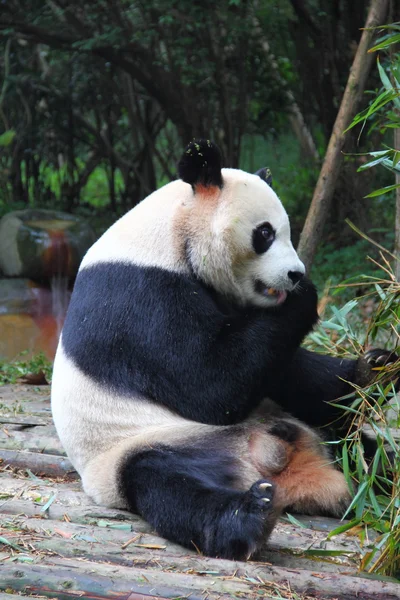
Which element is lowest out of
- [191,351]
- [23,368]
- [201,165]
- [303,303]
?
[23,368]

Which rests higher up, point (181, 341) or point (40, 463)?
point (181, 341)

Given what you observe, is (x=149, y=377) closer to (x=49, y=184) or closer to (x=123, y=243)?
(x=123, y=243)

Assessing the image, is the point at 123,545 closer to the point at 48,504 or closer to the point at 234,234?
the point at 48,504

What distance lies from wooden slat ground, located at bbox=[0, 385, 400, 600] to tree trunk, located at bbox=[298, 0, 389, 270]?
243cm

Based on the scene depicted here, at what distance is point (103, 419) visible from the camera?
3.19 meters

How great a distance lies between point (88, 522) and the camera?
9.78 feet

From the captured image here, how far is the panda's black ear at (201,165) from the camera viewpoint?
3327 millimetres

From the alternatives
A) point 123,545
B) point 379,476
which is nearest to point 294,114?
point 379,476

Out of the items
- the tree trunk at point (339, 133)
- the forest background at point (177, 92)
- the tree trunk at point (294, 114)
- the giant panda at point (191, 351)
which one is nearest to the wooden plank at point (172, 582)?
the giant panda at point (191, 351)

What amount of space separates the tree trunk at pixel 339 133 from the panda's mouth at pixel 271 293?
6.13 feet

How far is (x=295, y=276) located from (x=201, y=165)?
0.58m

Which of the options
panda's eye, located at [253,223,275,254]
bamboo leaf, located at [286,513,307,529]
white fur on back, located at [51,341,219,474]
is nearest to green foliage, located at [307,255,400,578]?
bamboo leaf, located at [286,513,307,529]

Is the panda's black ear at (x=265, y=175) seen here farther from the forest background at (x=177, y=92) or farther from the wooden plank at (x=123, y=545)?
the forest background at (x=177, y=92)

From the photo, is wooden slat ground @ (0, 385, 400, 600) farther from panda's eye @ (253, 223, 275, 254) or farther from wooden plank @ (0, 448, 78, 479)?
panda's eye @ (253, 223, 275, 254)
